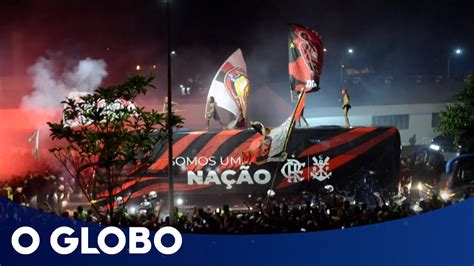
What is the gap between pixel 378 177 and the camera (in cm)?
1539

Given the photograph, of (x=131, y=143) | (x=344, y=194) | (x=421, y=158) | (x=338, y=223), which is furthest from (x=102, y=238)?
(x=421, y=158)

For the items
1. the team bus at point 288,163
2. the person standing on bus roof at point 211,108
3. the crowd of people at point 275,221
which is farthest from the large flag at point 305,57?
the crowd of people at point 275,221

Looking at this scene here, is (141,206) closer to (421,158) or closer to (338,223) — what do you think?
(338,223)

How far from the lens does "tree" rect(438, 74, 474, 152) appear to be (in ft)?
60.8

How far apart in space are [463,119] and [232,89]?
8.94 m

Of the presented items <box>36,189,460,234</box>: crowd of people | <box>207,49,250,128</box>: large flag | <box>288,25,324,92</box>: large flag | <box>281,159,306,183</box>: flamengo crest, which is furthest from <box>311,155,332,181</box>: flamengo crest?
<box>36,189,460,234</box>: crowd of people

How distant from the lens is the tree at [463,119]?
18547 mm

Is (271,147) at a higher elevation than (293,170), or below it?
higher

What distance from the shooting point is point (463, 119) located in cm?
1878

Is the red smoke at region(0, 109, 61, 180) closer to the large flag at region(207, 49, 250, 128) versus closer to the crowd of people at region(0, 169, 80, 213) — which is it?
the crowd of people at region(0, 169, 80, 213)

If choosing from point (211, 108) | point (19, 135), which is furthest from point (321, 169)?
point (19, 135)

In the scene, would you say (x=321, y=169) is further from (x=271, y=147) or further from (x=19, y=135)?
(x=19, y=135)

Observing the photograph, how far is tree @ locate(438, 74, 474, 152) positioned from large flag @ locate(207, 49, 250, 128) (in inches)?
317

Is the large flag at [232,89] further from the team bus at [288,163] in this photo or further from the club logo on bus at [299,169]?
the club logo on bus at [299,169]
